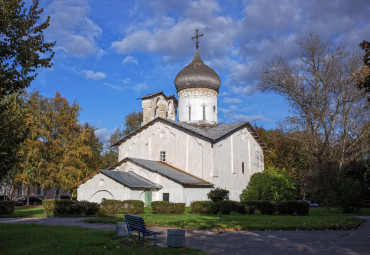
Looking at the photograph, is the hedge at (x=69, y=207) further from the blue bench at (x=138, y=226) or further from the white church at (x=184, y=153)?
the blue bench at (x=138, y=226)

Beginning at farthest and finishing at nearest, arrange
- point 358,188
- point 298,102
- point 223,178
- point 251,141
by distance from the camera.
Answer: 1. point 251,141
2. point 223,178
3. point 298,102
4. point 358,188

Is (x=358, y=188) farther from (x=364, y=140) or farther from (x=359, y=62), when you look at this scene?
(x=359, y=62)

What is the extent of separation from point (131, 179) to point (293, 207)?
12027mm

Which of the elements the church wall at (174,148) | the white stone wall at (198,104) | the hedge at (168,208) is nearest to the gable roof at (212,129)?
the church wall at (174,148)

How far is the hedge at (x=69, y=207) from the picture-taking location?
62.1 feet

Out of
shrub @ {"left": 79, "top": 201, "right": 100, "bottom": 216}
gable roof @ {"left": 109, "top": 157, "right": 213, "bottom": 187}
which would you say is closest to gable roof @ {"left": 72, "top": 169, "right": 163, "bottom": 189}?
gable roof @ {"left": 109, "top": 157, "right": 213, "bottom": 187}

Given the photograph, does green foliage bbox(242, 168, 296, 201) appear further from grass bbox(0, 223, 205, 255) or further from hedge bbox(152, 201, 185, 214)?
grass bbox(0, 223, 205, 255)

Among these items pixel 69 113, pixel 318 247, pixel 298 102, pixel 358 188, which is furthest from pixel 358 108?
pixel 69 113

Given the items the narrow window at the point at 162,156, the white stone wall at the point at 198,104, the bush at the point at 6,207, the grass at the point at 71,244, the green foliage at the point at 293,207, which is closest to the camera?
the grass at the point at 71,244

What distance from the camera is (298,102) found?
27516mm

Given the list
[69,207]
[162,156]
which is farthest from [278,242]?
[162,156]

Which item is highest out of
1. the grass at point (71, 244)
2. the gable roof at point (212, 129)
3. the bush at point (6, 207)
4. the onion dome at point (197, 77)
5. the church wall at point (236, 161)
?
the onion dome at point (197, 77)

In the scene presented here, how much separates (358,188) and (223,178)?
479 inches

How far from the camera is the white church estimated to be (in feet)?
84.6
